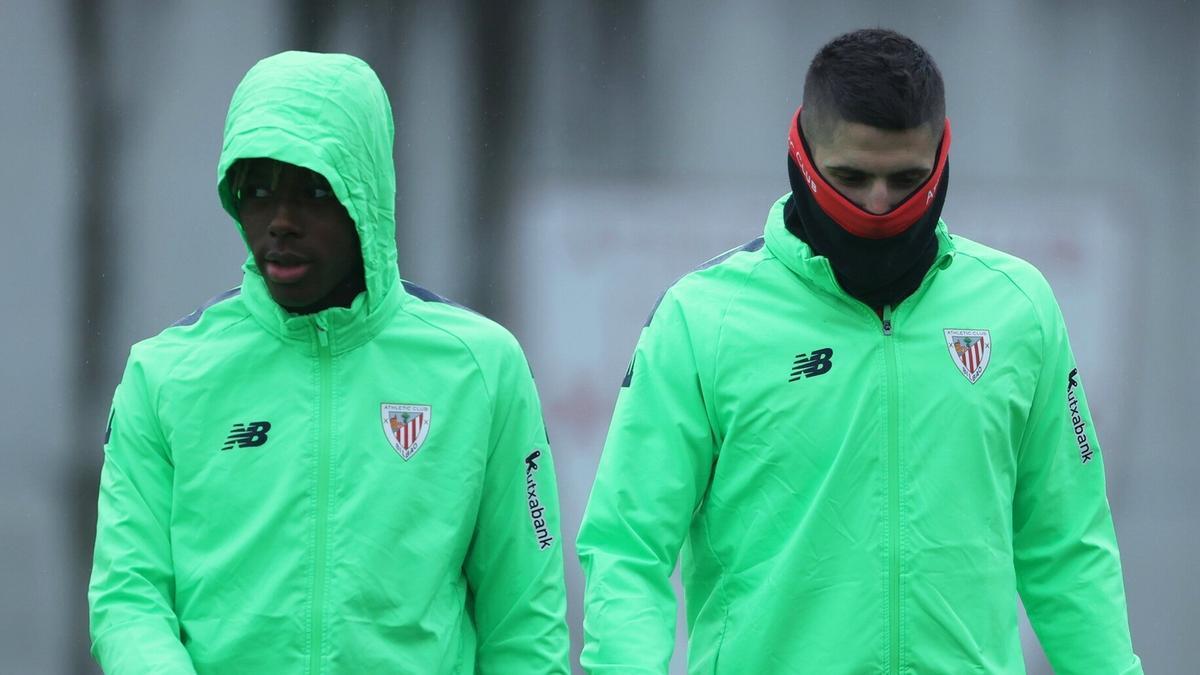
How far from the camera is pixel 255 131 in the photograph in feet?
10.2

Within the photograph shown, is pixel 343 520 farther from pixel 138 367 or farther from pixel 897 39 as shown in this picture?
pixel 897 39

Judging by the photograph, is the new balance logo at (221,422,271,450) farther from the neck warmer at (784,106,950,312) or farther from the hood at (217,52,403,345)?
the neck warmer at (784,106,950,312)

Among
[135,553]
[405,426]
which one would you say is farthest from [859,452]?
[135,553]

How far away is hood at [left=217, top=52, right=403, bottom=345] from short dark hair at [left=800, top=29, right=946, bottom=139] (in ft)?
2.46

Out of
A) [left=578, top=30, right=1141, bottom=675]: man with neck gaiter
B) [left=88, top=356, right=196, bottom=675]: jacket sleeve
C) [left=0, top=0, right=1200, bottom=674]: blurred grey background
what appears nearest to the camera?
[left=88, top=356, right=196, bottom=675]: jacket sleeve

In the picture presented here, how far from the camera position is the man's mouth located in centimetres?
311

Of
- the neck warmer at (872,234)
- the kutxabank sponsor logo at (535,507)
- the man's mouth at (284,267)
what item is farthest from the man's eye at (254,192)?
the neck warmer at (872,234)

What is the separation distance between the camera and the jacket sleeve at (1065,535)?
319cm

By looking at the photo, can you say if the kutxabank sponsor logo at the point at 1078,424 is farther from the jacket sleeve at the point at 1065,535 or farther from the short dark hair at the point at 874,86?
the short dark hair at the point at 874,86

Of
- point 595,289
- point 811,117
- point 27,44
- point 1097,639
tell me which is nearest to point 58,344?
point 27,44

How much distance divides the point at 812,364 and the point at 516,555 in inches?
23.8

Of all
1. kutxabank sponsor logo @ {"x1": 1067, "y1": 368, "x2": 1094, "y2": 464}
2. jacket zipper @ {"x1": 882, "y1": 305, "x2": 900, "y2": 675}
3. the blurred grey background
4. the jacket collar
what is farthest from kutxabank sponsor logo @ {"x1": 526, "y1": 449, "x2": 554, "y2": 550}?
the blurred grey background

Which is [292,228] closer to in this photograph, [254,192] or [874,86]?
[254,192]

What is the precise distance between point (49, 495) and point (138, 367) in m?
2.28
